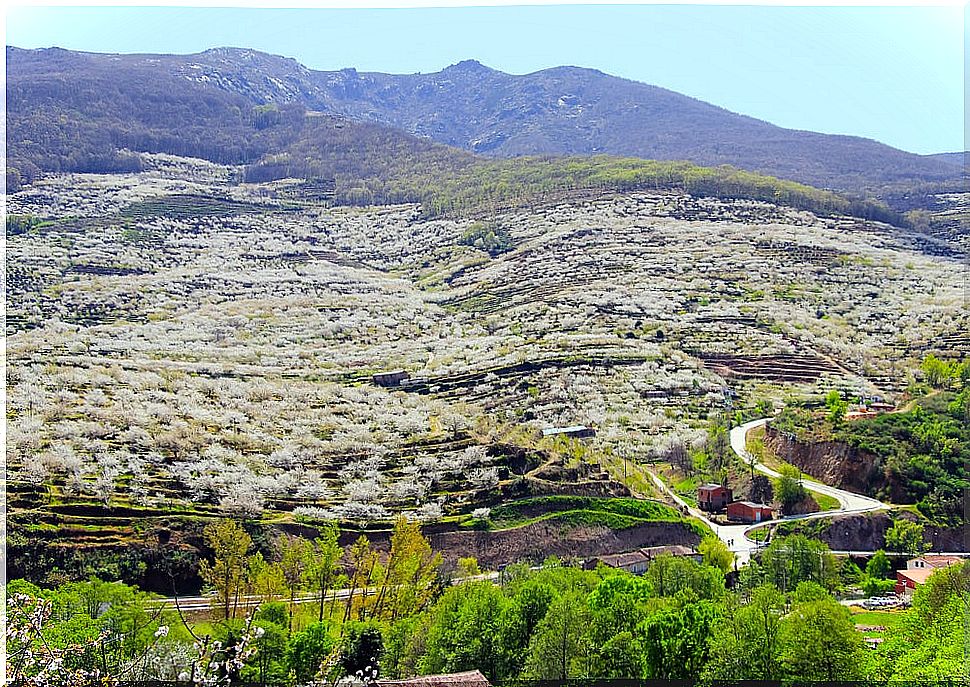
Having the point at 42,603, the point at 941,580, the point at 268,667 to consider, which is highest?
the point at 42,603

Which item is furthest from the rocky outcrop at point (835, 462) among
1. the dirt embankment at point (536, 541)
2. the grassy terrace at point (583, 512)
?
the dirt embankment at point (536, 541)

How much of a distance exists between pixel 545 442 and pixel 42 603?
1179 cm

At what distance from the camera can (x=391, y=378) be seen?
65.8 ft

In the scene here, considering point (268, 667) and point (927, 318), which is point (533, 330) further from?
point (268, 667)

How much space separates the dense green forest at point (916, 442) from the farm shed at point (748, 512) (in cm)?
221

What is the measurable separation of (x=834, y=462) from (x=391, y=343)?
1264 centimetres

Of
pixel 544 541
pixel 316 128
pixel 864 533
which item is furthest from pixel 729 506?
pixel 316 128

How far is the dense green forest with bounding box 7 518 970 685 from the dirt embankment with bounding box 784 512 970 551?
14.6 ft

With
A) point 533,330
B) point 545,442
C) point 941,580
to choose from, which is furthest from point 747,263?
point 941,580

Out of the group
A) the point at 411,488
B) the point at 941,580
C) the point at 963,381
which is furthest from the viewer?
the point at 963,381

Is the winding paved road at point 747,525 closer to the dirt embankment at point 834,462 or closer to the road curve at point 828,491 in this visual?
the road curve at point 828,491

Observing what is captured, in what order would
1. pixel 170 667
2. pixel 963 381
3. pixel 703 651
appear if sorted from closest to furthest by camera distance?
pixel 170 667
pixel 703 651
pixel 963 381

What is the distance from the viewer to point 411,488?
509 inches

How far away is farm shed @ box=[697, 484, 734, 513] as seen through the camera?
13.0 m
